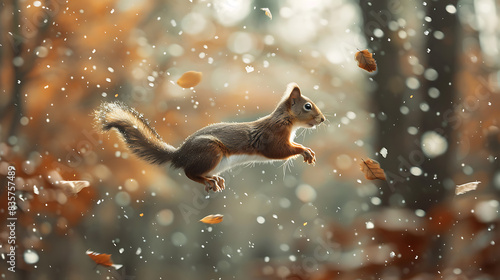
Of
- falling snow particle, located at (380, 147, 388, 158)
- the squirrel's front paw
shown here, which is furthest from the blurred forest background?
the squirrel's front paw

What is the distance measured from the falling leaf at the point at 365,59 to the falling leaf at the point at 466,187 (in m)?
0.45

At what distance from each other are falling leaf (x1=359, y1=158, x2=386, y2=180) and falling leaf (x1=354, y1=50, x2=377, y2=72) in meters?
0.27

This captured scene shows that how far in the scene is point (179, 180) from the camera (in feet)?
4.03

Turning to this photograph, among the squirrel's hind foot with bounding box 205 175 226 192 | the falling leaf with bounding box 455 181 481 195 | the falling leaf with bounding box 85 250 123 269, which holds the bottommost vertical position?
the falling leaf with bounding box 85 250 123 269

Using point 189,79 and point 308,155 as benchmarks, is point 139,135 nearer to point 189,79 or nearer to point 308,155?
point 189,79

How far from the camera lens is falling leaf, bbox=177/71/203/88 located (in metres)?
1.25

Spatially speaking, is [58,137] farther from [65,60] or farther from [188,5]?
[188,5]

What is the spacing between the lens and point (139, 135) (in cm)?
114

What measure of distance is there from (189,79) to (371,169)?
586 millimetres

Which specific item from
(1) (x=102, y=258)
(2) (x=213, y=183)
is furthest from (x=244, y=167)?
(1) (x=102, y=258)

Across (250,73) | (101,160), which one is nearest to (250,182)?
(250,73)

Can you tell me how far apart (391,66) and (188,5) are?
62 centimetres

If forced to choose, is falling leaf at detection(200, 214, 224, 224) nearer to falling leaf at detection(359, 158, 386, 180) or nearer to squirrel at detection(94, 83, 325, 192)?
squirrel at detection(94, 83, 325, 192)

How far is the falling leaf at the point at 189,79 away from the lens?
1.25 meters
